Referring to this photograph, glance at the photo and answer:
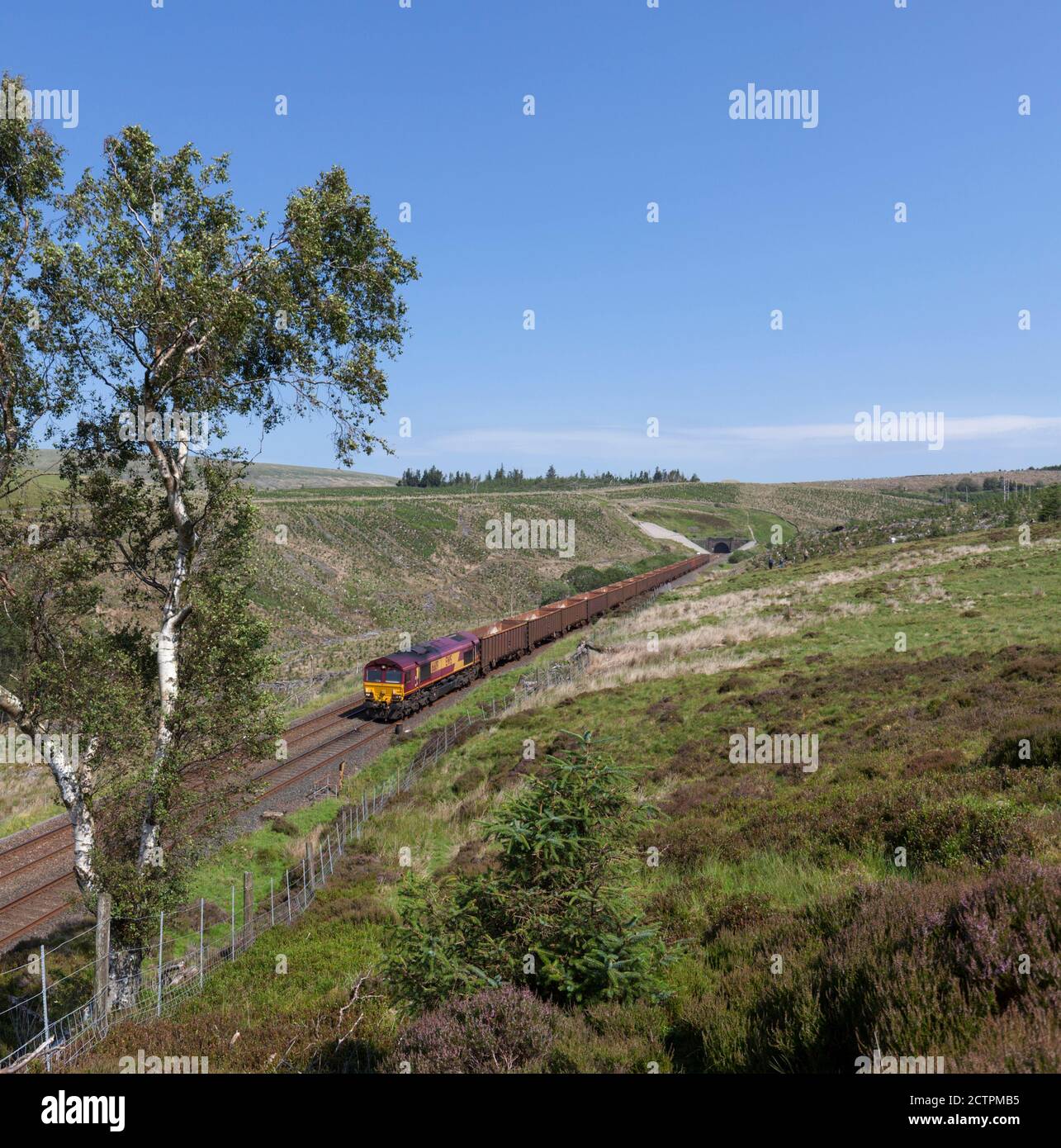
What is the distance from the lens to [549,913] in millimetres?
7762

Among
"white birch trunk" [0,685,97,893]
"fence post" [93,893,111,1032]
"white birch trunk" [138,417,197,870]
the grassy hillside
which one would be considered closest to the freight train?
the grassy hillside

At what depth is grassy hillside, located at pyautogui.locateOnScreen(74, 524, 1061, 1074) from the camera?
5.64 metres

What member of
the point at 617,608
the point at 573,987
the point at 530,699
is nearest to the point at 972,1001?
the point at 573,987

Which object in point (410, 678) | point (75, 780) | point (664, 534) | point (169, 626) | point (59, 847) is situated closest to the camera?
point (75, 780)

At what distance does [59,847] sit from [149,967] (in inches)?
367

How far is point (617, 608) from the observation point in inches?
2448

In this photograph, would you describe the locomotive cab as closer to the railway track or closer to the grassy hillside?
the railway track

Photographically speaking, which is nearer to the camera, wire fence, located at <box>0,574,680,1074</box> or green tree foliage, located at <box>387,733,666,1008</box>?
green tree foliage, located at <box>387,733,666,1008</box>

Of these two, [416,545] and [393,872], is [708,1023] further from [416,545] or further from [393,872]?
[416,545]

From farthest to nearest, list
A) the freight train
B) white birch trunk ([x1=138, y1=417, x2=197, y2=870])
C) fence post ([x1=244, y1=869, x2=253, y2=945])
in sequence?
the freight train, fence post ([x1=244, y1=869, x2=253, y2=945]), white birch trunk ([x1=138, y1=417, x2=197, y2=870])

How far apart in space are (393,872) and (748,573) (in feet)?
197

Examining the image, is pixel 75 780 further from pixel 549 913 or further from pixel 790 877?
pixel 790 877

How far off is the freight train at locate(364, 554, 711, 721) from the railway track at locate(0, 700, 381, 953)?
176 centimetres

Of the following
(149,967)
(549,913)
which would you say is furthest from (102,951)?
(549,913)
